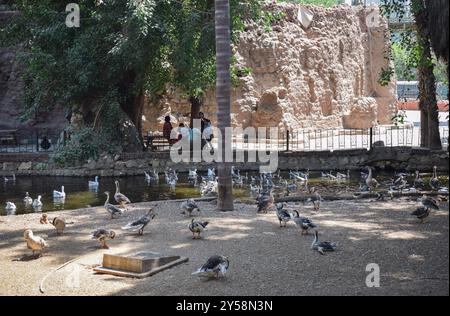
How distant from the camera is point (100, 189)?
20.5 metres

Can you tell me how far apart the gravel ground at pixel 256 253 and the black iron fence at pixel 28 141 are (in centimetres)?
1441

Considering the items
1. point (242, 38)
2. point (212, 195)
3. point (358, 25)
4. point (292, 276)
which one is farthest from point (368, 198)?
point (358, 25)

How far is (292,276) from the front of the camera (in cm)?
841

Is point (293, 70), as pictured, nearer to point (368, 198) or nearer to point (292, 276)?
point (368, 198)

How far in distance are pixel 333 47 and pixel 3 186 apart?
22264mm

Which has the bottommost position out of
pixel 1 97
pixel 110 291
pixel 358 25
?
pixel 110 291

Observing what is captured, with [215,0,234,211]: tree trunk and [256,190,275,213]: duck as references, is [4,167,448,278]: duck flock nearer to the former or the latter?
[256,190,275,213]: duck

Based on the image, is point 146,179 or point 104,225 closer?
point 104,225

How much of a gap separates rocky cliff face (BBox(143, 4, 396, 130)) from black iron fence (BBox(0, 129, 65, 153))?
5.48m

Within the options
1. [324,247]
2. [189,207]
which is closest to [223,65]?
[189,207]

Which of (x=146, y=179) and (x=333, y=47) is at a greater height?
(x=333, y=47)

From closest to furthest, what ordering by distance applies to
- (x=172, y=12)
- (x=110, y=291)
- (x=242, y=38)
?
1. (x=110, y=291)
2. (x=172, y=12)
3. (x=242, y=38)

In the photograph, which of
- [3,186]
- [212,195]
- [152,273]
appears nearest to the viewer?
[152,273]

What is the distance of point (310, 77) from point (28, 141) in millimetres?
16323
